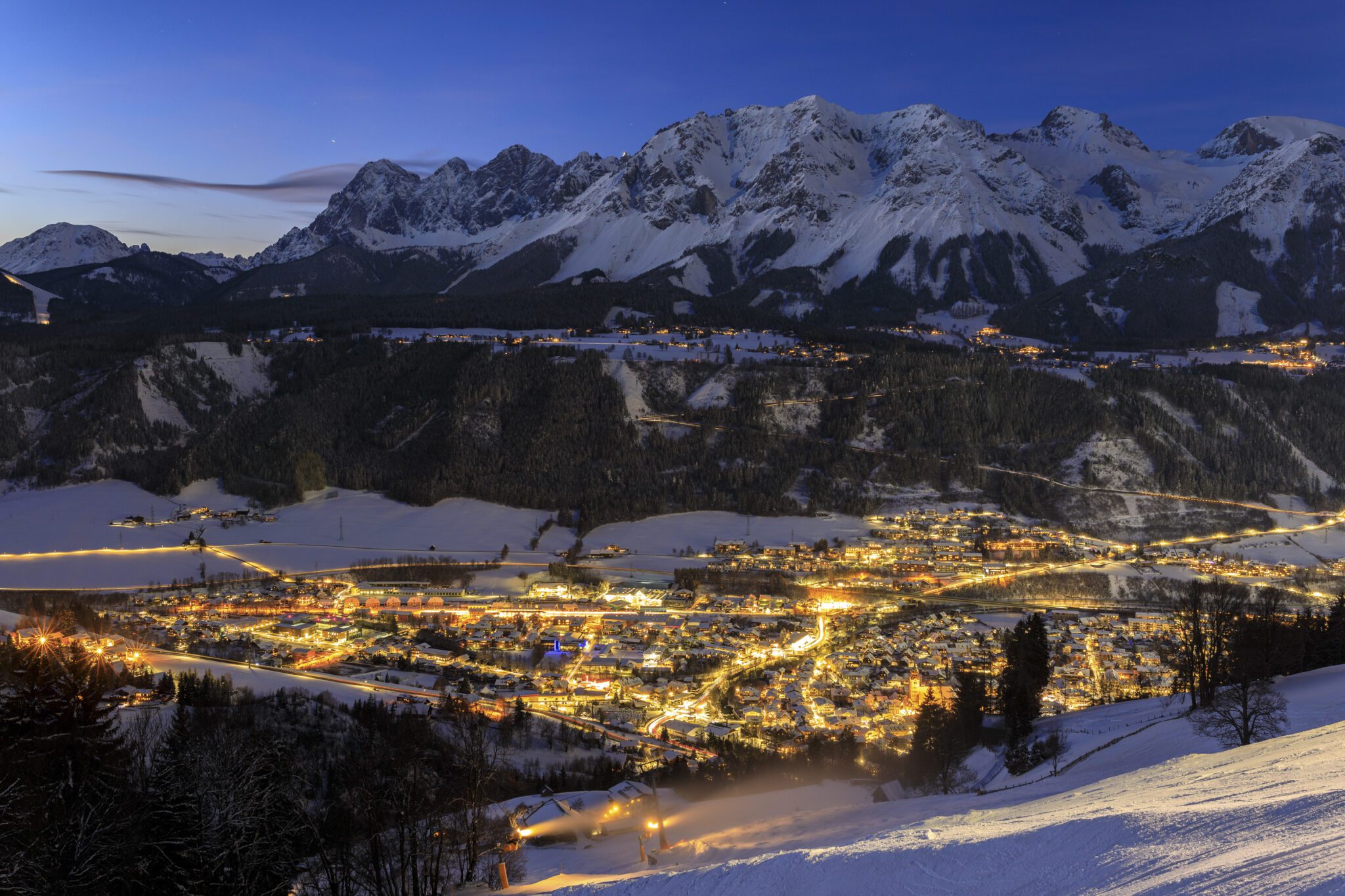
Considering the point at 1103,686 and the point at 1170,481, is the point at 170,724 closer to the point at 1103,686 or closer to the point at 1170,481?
the point at 1103,686

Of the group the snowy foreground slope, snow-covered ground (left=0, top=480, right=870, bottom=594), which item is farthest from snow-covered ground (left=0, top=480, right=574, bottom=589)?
the snowy foreground slope

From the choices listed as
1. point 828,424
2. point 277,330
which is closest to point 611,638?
point 828,424

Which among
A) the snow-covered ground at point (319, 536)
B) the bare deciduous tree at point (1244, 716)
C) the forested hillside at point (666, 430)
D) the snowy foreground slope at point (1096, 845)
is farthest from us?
the forested hillside at point (666, 430)

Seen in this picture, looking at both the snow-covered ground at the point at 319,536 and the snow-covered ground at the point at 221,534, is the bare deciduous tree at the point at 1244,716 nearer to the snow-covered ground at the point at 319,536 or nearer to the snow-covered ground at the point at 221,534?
the snow-covered ground at the point at 319,536

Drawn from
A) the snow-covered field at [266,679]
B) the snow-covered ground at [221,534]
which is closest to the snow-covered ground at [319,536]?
the snow-covered ground at [221,534]

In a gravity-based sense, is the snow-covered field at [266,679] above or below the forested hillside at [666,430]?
below

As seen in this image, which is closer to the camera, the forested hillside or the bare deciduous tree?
the bare deciduous tree

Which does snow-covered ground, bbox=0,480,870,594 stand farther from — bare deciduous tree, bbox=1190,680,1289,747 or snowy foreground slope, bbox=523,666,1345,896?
snowy foreground slope, bbox=523,666,1345,896

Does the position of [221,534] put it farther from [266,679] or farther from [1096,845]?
[1096,845]

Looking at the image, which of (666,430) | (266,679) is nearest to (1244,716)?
(266,679)
